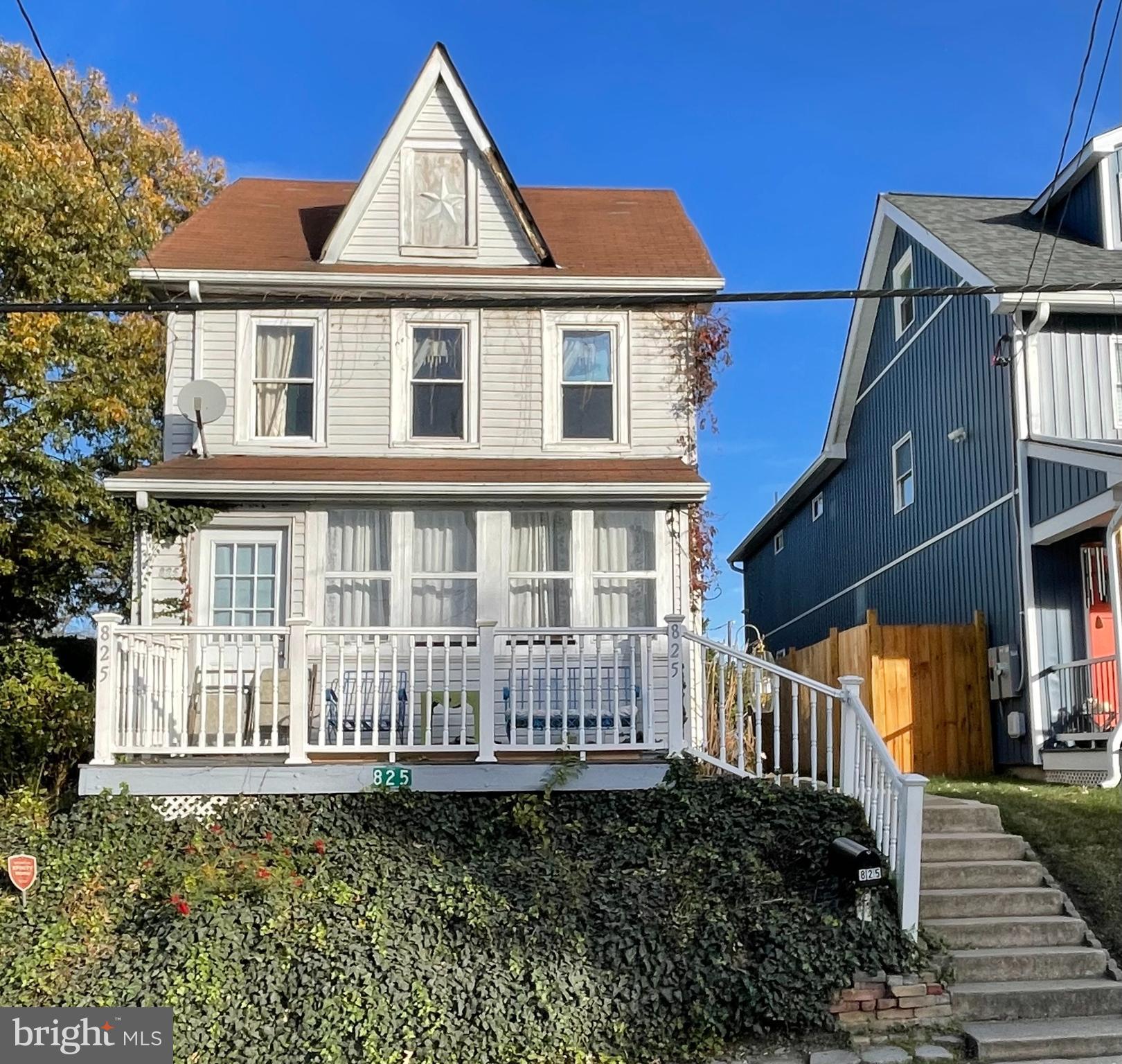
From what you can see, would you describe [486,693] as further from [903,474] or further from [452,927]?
[903,474]

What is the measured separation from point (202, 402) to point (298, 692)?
3530 millimetres

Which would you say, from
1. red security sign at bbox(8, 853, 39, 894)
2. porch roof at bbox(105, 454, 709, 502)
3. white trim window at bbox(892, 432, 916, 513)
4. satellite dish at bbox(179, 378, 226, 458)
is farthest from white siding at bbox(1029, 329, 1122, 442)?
red security sign at bbox(8, 853, 39, 894)

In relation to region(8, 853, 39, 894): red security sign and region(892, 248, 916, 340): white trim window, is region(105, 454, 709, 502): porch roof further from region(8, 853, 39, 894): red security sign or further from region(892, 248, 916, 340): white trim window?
region(892, 248, 916, 340): white trim window

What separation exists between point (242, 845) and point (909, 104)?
8.21 metres

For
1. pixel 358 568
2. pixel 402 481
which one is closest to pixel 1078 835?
pixel 402 481

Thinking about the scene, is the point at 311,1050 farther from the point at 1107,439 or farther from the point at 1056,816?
the point at 1107,439

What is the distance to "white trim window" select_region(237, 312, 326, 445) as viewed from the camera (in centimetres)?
1184

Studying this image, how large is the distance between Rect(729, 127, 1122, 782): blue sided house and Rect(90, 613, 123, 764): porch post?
8.62 metres

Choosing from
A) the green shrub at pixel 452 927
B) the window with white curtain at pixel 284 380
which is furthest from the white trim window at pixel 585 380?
the green shrub at pixel 452 927

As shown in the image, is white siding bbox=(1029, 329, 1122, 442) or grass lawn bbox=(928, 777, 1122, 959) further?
white siding bbox=(1029, 329, 1122, 442)

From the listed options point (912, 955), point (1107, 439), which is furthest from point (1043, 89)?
point (912, 955)

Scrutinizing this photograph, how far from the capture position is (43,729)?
10359 millimetres

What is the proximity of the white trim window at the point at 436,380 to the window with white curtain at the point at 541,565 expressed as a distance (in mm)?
1151

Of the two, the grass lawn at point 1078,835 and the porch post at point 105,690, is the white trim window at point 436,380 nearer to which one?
the porch post at point 105,690
